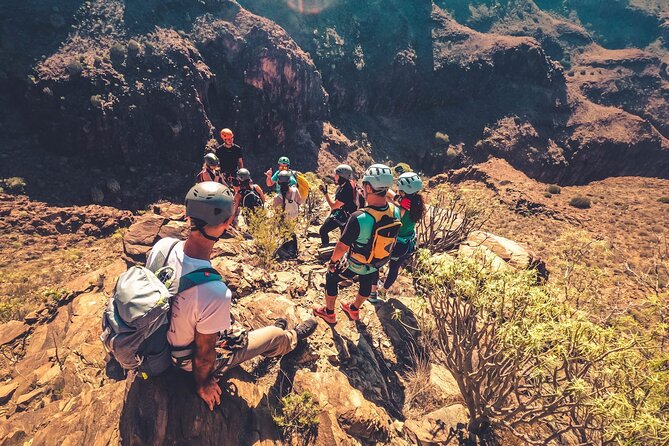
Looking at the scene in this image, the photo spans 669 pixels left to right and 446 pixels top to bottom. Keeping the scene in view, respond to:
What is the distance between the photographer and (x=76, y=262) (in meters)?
10.3

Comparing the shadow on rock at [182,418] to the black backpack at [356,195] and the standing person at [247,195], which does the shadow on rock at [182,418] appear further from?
the standing person at [247,195]

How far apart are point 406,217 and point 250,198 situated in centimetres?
424

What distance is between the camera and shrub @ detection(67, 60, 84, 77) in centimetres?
1706

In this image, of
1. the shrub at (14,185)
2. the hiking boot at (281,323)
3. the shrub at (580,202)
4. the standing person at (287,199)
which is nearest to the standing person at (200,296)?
the hiking boot at (281,323)

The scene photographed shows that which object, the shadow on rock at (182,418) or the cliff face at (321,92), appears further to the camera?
the cliff face at (321,92)

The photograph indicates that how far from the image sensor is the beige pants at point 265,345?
9.86ft

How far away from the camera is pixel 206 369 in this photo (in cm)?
255

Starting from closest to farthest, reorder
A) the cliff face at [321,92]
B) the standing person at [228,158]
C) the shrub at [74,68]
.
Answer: the standing person at [228,158]
the shrub at [74,68]
the cliff face at [321,92]

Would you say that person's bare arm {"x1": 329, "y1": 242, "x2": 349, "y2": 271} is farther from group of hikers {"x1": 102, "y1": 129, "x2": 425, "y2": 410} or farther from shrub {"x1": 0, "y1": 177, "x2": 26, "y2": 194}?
shrub {"x1": 0, "y1": 177, "x2": 26, "y2": 194}

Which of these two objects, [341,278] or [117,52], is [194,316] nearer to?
[341,278]

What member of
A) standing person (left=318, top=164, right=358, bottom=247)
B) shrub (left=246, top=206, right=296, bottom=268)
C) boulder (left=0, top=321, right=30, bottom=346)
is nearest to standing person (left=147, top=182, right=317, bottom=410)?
shrub (left=246, top=206, right=296, bottom=268)

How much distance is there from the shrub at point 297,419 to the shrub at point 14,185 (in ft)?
61.0

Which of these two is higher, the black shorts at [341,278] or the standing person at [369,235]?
the standing person at [369,235]

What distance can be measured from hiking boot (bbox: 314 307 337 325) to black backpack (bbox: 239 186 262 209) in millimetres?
3959
